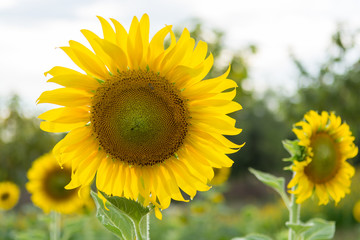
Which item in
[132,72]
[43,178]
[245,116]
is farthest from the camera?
[245,116]

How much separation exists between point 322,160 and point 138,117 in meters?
1.17

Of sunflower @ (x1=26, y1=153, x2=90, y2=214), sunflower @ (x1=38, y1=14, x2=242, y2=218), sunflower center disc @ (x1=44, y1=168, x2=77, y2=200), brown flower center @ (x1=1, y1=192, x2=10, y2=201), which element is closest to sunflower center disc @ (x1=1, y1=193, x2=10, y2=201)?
brown flower center @ (x1=1, y1=192, x2=10, y2=201)

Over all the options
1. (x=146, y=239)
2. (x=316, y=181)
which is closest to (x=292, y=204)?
(x=316, y=181)

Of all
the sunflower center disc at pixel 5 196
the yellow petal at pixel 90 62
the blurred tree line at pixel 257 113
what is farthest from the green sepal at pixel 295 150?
the blurred tree line at pixel 257 113

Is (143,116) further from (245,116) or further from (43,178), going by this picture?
(245,116)

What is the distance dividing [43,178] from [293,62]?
18850 millimetres

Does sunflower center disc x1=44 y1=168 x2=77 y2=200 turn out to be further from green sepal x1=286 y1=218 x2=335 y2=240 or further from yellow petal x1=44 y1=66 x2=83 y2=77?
yellow petal x1=44 y1=66 x2=83 y2=77

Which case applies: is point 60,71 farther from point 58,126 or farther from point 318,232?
point 318,232

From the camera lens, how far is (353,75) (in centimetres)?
1977

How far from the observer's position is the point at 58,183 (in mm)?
3990

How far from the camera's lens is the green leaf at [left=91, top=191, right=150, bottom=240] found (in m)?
1.51

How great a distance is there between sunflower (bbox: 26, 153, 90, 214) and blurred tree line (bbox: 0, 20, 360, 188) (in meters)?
7.42

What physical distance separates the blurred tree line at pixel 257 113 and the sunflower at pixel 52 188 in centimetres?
742

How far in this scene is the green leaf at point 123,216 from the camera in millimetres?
1506
